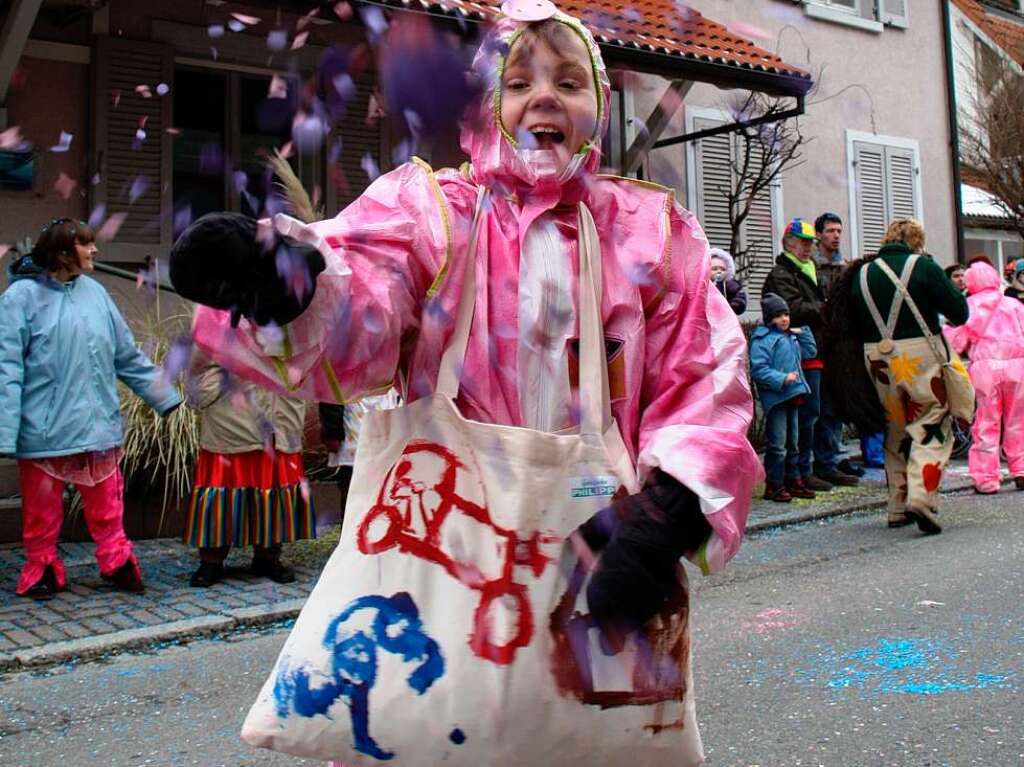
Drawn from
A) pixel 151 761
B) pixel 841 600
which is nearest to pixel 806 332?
pixel 841 600

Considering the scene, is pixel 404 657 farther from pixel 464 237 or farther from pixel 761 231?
pixel 761 231

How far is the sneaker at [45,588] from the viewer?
233 inches

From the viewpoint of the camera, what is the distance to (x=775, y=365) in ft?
28.0

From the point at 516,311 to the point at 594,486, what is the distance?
331 mm

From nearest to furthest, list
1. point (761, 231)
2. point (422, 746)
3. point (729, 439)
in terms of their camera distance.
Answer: point (422, 746) < point (729, 439) < point (761, 231)

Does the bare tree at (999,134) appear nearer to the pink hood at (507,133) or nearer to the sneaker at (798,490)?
the sneaker at (798,490)

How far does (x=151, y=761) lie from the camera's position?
3.63m

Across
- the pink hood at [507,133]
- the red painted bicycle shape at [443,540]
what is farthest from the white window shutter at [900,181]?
the red painted bicycle shape at [443,540]

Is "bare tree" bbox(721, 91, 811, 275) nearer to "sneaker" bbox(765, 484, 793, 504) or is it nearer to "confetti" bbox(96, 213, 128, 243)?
"sneaker" bbox(765, 484, 793, 504)

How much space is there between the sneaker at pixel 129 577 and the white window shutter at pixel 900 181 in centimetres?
1169

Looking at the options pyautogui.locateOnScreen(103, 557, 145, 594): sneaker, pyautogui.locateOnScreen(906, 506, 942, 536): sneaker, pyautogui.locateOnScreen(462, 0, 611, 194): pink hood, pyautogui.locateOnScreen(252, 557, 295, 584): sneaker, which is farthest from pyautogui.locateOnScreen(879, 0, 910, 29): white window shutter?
pyautogui.locateOnScreen(462, 0, 611, 194): pink hood

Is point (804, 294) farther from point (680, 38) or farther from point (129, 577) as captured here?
point (129, 577)

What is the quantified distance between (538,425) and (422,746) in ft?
1.78

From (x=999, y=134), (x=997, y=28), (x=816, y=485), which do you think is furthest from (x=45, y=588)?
(x=997, y=28)
